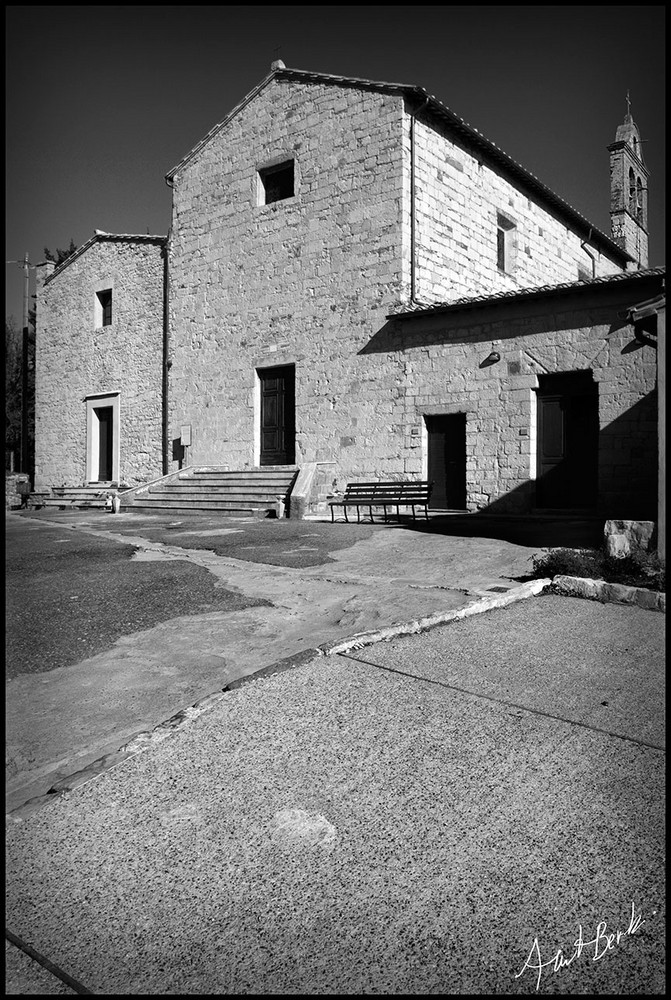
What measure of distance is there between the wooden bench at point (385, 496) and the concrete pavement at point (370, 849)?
8543 millimetres

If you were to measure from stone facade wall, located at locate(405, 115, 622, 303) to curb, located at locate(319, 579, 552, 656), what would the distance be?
10545mm

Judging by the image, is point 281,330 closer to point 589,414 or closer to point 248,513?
point 248,513

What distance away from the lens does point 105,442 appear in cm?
2147

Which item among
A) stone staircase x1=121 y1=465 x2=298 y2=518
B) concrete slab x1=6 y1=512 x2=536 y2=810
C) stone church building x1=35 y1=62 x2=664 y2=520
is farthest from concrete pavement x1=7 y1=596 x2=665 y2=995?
stone staircase x1=121 y1=465 x2=298 y2=518

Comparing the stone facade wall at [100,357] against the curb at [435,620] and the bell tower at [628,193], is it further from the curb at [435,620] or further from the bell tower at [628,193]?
the curb at [435,620]

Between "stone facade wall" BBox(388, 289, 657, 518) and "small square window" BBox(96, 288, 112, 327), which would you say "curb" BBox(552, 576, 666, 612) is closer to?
"stone facade wall" BBox(388, 289, 657, 518)

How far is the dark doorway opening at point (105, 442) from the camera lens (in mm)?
21344

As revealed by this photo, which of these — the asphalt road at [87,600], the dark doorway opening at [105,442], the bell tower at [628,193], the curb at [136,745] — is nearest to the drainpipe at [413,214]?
the asphalt road at [87,600]

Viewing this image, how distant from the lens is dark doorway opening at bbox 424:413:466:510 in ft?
46.3

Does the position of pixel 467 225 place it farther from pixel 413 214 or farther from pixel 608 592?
pixel 608 592

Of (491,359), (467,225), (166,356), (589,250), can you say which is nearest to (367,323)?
(491,359)

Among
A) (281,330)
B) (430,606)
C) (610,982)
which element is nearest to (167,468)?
(281,330)

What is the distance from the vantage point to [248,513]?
45.0ft

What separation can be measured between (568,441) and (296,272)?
757 centimetres
